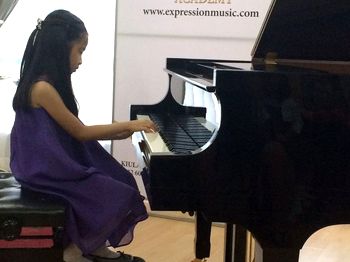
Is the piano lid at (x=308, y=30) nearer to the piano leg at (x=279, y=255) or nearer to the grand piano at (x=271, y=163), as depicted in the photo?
the grand piano at (x=271, y=163)

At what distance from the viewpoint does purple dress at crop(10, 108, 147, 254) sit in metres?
2.07

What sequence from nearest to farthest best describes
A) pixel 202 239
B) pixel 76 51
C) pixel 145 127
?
pixel 145 127, pixel 76 51, pixel 202 239

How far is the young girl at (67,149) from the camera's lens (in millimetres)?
2072

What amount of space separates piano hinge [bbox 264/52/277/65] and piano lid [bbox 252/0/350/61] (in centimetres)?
2

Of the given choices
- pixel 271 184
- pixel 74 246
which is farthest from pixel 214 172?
pixel 74 246

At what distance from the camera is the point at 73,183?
82.7 inches

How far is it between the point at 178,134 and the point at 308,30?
578 mm

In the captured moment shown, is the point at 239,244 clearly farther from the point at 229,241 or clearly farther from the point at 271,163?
the point at 271,163

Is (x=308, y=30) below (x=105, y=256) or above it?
above

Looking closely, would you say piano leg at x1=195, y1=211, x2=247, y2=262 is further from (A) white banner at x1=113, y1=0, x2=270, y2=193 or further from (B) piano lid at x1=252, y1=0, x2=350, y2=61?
(A) white banner at x1=113, y1=0, x2=270, y2=193

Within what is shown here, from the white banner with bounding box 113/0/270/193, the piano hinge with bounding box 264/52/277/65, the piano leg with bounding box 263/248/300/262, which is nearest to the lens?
the piano leg with bounding box 263/248/300/262

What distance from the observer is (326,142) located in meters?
1.57

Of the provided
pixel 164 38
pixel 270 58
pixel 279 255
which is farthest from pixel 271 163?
pixel 164 38

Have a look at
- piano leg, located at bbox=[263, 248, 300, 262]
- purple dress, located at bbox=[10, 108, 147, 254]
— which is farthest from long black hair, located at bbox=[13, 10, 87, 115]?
piano leg, located at bbox=[263, 248, 300, 262]
